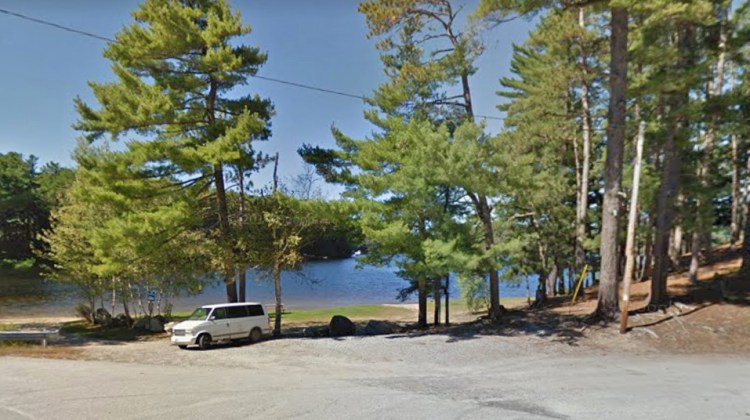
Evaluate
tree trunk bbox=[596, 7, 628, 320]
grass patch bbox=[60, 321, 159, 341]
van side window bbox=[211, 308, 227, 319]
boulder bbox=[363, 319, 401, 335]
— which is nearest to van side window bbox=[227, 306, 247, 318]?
van side window bbox=[211, 308, 227, 319]

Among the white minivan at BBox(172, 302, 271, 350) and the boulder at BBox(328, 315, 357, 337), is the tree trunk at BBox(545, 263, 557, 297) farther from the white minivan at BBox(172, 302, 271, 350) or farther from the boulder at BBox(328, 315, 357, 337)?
the white minivan at BBox(172, 302, 271, 350)

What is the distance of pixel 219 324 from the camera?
1636cm

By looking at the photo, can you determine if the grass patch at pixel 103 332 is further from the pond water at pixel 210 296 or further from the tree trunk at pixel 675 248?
the tree trunk at pixel 675 248

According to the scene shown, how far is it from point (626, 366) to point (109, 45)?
1867 centimetres

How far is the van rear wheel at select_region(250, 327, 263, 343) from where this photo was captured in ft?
57.0

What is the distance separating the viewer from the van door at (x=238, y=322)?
16750 mm

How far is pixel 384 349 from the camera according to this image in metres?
14.6

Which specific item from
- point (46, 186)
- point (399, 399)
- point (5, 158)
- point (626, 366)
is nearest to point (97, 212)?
point (399, 399)

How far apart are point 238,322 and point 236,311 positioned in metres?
0.40

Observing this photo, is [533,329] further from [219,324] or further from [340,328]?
[219,324]

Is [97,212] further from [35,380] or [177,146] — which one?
[35,380]

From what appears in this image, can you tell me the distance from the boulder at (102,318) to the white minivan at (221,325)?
10529 mm

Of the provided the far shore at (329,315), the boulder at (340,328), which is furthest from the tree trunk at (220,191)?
the far shore at (329,315)

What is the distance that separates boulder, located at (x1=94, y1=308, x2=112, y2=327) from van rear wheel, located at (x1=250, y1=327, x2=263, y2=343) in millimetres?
11343
